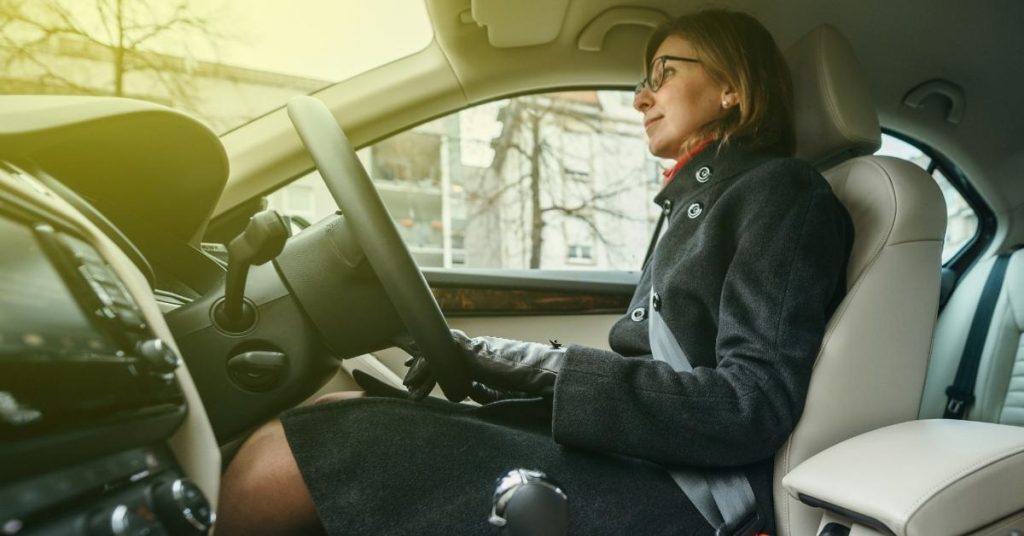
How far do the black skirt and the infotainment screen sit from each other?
357 millimetres

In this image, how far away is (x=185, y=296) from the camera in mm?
1089

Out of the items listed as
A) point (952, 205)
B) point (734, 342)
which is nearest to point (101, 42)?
point (734, 342)

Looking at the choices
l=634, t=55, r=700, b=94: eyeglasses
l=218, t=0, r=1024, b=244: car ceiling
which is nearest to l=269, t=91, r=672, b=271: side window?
l=218, t=0, r=1024, b=244: car ceiling

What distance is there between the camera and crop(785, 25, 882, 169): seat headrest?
115cm

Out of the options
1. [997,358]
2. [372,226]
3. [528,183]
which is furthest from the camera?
[528,183]

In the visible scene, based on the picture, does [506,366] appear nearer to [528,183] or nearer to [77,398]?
[77,398]

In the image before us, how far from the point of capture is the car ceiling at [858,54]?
1.57 metres

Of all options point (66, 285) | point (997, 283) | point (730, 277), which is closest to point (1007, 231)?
point (997, 283)

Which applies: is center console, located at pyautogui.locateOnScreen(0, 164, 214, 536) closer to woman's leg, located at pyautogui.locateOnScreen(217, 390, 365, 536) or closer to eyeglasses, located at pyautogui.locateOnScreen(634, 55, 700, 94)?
woman's leg, located at pyautogui.locateOnScreen(217, 390, 365, 536)

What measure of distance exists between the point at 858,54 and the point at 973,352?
996 mm

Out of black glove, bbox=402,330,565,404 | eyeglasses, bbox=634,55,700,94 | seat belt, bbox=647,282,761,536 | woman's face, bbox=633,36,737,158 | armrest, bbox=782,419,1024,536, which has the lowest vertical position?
seat belt, bbox=647,282,761,536

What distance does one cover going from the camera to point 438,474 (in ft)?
2.71

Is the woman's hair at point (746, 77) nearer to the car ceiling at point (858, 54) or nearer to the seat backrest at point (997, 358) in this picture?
the car ceiling at point (858, 54)

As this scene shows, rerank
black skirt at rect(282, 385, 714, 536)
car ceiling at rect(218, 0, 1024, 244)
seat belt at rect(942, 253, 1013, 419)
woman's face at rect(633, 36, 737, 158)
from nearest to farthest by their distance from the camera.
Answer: black skirt at rect(282, 385, 714, 536) < woman's face at rect(633, 36, 737, 158) < car ceiling at rect(218, 0, 1024, 244) < seat belt at rect(942, 253, 1013, 419)
